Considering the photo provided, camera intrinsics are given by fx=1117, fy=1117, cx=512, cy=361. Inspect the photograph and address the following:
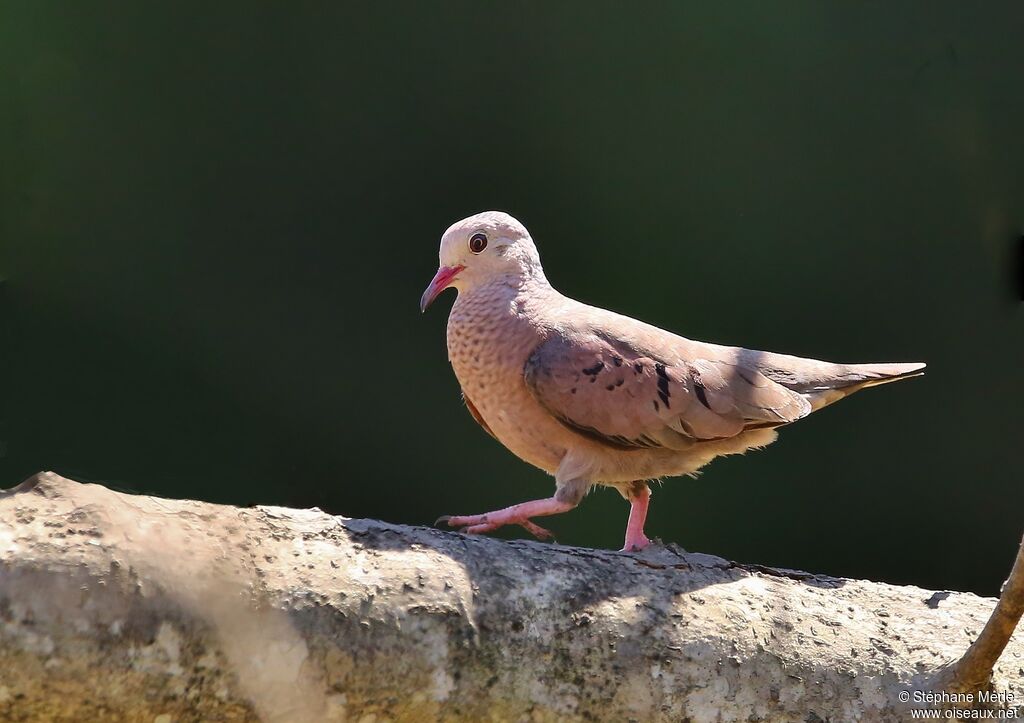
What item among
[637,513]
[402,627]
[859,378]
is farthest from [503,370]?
[402,627]

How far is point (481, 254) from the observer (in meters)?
3.19

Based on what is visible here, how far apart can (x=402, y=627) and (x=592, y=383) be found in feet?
3.83

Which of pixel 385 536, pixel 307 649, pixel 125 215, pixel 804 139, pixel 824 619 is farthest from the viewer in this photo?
pixel 804 139

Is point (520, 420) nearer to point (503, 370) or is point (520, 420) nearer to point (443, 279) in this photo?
point (503, 370)

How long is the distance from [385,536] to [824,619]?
0.89m

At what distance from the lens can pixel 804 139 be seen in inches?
173

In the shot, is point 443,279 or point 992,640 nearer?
point 992,640

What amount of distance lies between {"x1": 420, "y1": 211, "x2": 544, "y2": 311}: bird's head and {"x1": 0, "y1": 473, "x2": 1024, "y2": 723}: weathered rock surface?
3.70 feet

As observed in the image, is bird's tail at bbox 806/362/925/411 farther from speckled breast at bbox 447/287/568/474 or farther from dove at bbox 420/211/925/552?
speckled breast at bbox 447/287/568/474

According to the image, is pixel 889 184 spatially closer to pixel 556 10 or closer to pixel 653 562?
pixel 556 10

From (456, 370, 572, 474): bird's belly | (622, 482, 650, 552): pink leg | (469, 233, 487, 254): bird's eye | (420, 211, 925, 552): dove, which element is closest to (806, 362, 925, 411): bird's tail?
(420, 211, 925, 552): dove

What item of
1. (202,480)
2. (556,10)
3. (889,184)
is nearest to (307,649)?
(202,480)

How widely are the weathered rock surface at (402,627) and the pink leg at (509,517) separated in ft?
1.70

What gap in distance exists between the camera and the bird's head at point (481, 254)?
125 inches
